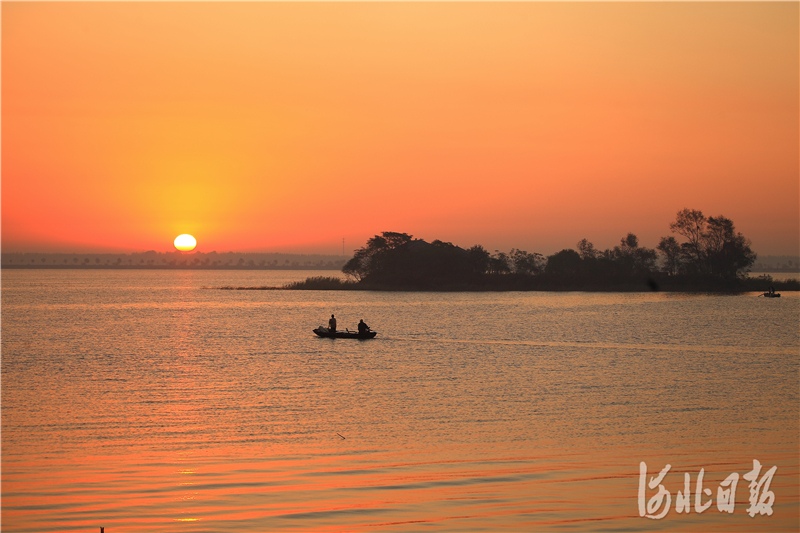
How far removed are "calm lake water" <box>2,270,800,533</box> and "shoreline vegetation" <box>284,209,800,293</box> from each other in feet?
325

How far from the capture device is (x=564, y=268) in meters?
175

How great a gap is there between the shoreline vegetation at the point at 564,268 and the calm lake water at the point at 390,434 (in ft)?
325

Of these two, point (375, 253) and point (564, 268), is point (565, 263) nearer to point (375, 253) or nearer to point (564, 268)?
point (564, 268)

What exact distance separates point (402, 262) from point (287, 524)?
5873 inches

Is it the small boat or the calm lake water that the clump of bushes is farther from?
the calm lake water

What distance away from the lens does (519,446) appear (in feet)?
68.6

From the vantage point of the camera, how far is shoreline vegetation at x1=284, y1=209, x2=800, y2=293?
145m

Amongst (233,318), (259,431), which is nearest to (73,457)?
(259,431)

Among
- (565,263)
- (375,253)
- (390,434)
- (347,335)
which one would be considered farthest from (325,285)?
(390,434)

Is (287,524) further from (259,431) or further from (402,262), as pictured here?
(402,262)

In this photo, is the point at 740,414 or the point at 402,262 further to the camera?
the point at 402,262

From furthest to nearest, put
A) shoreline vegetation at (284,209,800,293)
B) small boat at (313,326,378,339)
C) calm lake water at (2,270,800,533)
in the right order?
shoreline vegetation at (284,209,800,293) → small boat at (313,326,378,339) → calm lake water at (2,270,800,533)

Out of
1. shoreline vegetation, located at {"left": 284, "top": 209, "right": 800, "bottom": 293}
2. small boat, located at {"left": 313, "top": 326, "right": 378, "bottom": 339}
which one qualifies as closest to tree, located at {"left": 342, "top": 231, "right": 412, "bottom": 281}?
→ shoreline vegetation, located at {"left": 284, "top": 209, "right": 800, "bottom": 293}

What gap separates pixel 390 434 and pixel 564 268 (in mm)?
158935
